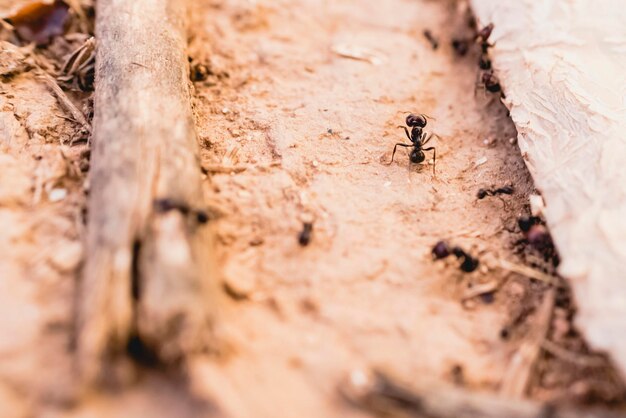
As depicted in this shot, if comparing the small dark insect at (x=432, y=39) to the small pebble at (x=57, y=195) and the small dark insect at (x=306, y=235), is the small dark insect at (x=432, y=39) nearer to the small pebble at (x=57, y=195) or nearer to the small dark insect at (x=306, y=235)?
the small dark insect at (x=306, y=235)

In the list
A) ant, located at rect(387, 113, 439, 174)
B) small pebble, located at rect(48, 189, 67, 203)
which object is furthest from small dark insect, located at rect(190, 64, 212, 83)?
ant, located at rect(387, 113, 439, 174)

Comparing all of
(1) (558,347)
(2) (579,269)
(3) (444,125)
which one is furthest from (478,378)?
(3) (444,125)

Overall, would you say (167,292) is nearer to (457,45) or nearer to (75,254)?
(75,254)

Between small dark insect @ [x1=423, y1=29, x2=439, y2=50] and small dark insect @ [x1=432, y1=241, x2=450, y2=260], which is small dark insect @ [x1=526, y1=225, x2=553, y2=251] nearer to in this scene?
small dark insect @ [x1=432, y1=241, x2=450, y2=260]

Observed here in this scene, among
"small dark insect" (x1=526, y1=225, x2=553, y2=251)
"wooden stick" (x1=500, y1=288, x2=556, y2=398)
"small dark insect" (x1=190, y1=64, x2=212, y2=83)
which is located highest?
"small dark insect" (x1=190, y1=64, x2=212, y2=83)

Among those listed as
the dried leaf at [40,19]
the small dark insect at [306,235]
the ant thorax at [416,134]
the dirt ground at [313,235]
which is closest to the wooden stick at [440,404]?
the dirt ground at [313,235]

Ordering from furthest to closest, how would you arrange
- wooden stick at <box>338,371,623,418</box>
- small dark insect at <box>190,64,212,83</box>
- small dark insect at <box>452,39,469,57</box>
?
small dark insect at <box>452,39,469,57</box>
small dark insect at <box>190,64,212,83</box>
wooden stick at <box>338,371,623,418</box>

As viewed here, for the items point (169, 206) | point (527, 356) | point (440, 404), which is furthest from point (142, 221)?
point (527, 356)
